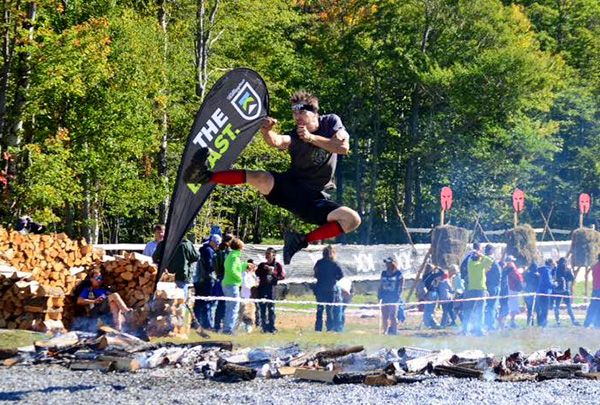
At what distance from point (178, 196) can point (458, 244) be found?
17.0m

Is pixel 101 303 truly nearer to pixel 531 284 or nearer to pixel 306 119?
pixel 306 119

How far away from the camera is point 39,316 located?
14.8 meters

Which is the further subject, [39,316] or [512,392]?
[39,316]

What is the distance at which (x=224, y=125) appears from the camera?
1038 cm

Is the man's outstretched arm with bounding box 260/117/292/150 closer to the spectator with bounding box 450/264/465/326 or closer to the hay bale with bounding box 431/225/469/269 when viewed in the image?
the spectator with bounding box 450/264/465/326

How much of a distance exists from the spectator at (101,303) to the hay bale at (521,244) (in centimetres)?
1474

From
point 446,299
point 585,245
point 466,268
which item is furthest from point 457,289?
point 585,245

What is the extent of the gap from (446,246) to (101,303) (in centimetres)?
1278

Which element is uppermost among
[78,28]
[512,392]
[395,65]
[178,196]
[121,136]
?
[395,65]

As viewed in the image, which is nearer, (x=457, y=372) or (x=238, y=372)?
(x=238, y=372)

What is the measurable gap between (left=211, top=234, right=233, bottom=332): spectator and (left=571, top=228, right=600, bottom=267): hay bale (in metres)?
14.4

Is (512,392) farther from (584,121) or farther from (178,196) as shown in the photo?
(584,121)

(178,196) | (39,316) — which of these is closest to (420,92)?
(39,316)

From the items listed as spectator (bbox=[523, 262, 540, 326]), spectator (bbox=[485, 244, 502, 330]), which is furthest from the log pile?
spectator (bbox=[523, 262, 540, 326])
